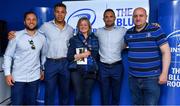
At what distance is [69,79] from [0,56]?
1.17 metres

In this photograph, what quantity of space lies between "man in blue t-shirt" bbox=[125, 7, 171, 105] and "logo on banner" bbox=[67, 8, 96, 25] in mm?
1453

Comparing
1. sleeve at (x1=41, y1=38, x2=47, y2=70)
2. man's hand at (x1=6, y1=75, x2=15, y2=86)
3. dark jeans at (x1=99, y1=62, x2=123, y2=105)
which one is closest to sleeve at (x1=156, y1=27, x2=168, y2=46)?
dark jeans at (x1=99, y1=62, x2=123, y2=105)

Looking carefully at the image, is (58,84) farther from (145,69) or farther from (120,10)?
(120,10)

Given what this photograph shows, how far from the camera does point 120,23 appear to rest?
436cm

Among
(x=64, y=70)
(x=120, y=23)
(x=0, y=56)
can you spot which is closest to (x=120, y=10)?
(x=120, y=23)

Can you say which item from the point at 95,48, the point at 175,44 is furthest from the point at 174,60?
the point at 95,48

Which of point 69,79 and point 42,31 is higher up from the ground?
point 42,31

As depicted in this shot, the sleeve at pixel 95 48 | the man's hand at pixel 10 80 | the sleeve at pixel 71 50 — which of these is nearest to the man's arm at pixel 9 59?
the man's hand at pixel 10 80

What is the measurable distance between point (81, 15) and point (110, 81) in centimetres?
142

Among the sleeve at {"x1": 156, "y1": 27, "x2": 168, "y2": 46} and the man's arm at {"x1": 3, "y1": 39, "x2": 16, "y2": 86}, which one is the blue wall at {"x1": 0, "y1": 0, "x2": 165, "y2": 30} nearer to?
the man's arm at {"x1": 3, "y1": 39, "x2": 16, "y2": 86}

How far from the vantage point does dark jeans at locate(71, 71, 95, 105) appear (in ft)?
11.0

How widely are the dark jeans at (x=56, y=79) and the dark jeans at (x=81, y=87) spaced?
0.12 meters

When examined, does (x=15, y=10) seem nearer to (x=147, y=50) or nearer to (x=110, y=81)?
(x=110, y=81)

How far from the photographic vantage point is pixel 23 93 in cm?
327
